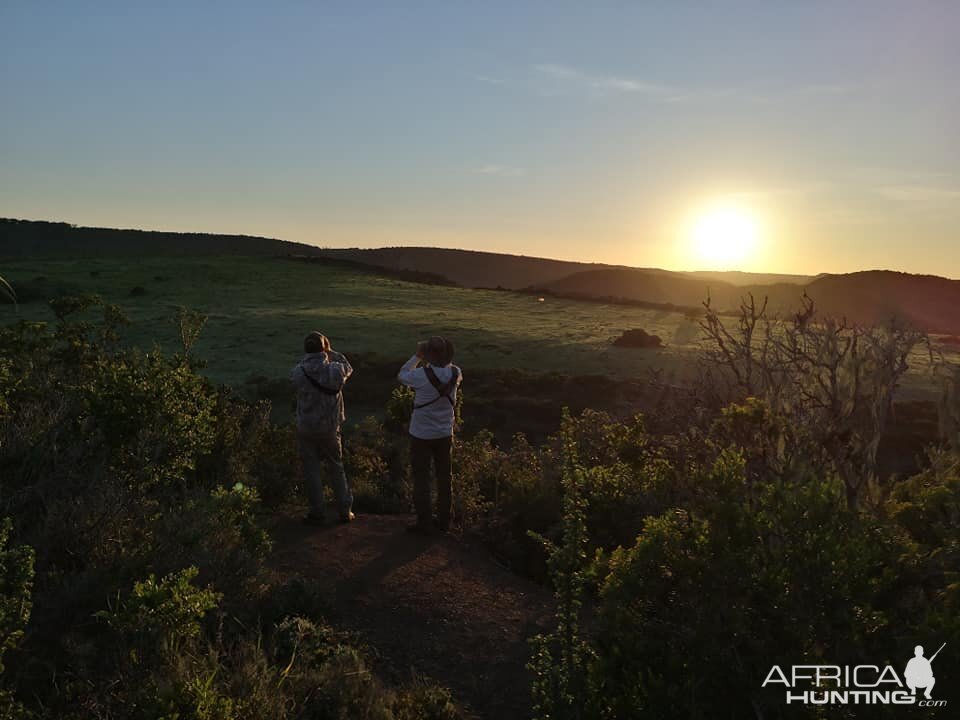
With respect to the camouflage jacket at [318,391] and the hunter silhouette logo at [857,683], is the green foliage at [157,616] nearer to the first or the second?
the hunter silhouette logo at [857,683]

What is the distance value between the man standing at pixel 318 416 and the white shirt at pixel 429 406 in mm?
709

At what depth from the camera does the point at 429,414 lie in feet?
26.2

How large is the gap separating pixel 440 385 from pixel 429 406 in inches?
11.7

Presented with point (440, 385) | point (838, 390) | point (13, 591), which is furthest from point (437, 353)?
point (13, 591)

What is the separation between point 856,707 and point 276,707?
9.34 ft

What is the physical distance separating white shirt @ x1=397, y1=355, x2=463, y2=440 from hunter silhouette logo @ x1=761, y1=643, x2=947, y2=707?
508 centimetres

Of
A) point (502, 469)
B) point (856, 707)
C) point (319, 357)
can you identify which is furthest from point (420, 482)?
point (856, 707)

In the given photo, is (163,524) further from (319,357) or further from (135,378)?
(319,357)

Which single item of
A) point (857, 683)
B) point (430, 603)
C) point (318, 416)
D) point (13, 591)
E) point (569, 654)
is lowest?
point (430, 603)

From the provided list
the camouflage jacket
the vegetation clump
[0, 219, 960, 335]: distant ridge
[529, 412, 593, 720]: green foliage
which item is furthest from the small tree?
[0, 219, 960, 335]: distant ridge

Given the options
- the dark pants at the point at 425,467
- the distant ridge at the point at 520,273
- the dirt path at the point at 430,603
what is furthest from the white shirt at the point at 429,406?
the distant ridge at the point at 520,273

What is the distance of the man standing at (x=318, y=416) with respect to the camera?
790cm

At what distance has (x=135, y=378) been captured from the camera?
249 inches

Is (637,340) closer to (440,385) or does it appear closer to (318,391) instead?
(440,385)
